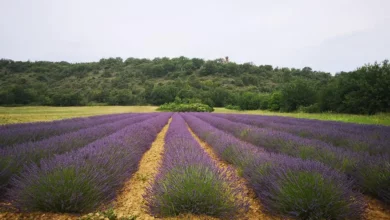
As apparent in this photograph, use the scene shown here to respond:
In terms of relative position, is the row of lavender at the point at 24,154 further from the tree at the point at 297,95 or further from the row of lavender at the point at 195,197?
the tree at the point at 297,95

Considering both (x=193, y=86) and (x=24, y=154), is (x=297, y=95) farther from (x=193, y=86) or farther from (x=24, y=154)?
(x=193, y=86)

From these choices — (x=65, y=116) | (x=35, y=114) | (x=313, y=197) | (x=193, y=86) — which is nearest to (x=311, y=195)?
(x=313, y=197)

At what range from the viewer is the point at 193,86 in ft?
166

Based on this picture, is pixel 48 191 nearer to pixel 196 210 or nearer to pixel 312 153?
pixel 196 210

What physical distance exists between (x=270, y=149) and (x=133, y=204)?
11.1 feet

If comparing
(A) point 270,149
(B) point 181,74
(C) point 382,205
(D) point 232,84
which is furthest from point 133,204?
(B) point 181,74

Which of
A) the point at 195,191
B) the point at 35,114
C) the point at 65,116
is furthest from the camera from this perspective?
the point at 35,114

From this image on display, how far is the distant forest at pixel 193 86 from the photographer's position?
57.0ft

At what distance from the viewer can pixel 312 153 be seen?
3803mm

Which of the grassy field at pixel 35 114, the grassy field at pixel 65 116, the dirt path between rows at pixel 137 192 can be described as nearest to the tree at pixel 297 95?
the grassy field at pixel 65 116

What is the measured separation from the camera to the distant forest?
17.4 metres

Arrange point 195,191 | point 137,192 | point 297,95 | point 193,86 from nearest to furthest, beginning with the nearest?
point 195,191
point 137,192
point 297,95
point 193,86

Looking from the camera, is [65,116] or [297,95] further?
[297,95]

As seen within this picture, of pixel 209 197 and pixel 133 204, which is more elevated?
pixel 209 197
